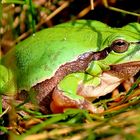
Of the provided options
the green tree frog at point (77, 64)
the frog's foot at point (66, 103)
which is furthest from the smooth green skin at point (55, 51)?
the frog's foot at point (66, 103)

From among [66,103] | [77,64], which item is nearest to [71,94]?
[66,103]

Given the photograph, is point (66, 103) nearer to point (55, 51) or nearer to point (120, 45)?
point (55, 51)

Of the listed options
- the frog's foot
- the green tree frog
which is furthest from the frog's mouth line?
the frog's foot

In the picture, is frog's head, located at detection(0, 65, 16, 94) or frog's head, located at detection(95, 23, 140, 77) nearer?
frog's head, located at detection(95, 23, 140, 77)

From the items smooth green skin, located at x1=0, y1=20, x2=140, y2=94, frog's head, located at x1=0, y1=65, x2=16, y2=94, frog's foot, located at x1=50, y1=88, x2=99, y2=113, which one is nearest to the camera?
frog's foot, located at x1=50, y1=88, x2=99, y2=113

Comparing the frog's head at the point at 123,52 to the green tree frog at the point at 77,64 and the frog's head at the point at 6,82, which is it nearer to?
the green tree frog at the point at 77,64

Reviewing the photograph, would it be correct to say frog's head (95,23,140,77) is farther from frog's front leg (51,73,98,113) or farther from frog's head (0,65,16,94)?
frog's head (0,65,16,94)
